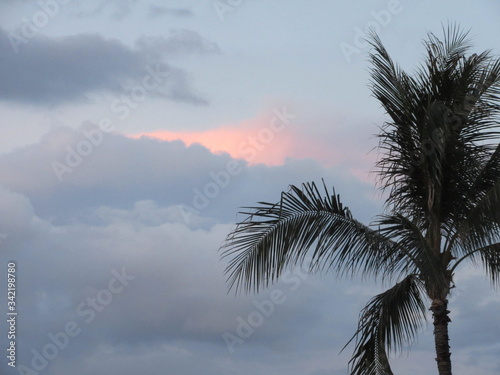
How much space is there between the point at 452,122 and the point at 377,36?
75.1 inches

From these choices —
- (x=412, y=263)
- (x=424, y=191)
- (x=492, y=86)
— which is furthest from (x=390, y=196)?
(x=492, y=86)

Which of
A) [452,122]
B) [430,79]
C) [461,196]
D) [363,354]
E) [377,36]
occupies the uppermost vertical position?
[377,36]

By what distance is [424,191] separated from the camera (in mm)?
11891

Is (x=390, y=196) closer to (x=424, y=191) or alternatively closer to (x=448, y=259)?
(x=424, y=191)

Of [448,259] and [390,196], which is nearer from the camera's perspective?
[448,259]

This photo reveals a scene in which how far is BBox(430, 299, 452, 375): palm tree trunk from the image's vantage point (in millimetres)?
11086

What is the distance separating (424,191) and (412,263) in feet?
4.15

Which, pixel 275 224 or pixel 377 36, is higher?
pixel 377 36

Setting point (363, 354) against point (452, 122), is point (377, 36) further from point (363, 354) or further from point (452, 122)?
point (363, 354)

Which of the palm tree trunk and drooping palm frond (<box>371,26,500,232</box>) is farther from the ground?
drooping palm frond (<box>371,26,500,232</box>)

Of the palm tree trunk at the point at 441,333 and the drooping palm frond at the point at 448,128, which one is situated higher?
the drooping palm frond at the point at 448,128

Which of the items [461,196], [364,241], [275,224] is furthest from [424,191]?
[275,224]

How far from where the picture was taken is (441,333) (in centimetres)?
1113

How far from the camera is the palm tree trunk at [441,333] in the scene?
1109 centimetres
